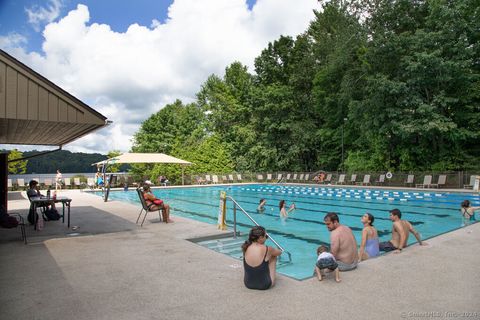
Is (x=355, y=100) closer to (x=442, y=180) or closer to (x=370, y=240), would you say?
(x=442, y=180)

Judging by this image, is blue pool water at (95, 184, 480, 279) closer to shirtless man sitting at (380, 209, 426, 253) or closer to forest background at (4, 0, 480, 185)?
shirtless man sitting at (380, 209, 426, 253)

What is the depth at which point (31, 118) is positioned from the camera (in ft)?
18.6

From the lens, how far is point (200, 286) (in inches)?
168

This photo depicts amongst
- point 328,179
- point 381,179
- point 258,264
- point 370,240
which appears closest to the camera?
point 258,264

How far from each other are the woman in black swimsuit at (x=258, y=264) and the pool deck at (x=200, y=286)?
11cm

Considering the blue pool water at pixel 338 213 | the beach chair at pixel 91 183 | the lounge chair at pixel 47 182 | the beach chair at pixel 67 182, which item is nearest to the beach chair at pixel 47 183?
the lounge chair at pixel 47 182

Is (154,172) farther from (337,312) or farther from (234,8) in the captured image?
(337,312)

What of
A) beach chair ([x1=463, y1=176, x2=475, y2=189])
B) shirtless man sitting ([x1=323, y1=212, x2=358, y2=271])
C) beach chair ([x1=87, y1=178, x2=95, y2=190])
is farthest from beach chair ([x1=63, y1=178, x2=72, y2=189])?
beach chair ([x1=463, y1=176, x2=475, y2=189])

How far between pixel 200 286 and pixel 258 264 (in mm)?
791

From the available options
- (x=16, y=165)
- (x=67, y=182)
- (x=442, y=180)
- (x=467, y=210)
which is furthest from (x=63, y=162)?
(x=467, y=210)

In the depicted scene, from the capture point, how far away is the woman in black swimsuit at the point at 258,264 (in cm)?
411

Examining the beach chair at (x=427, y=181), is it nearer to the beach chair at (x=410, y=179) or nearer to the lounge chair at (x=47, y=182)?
the beach chair at (x=410, y=179)

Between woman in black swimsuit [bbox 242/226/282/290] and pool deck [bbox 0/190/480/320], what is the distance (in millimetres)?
108

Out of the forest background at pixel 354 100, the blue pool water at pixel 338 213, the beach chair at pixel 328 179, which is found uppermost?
the forest background at pixel 354 100
